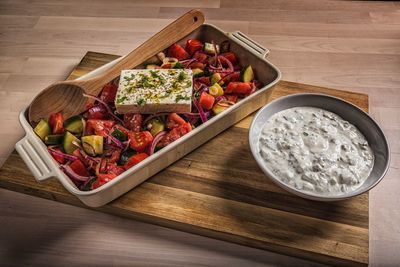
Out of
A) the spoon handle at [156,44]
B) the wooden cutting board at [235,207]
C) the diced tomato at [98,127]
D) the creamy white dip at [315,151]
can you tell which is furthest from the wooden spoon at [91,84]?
the creamy white dip at [315,151]

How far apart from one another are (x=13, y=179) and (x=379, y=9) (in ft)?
7.22

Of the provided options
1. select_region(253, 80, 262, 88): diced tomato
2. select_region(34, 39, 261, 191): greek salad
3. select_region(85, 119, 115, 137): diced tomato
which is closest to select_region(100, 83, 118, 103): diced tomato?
select_region(34, 39, 261, 191): greek salad

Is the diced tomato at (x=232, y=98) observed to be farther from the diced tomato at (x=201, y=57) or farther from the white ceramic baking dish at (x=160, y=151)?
the diced tomato at (x=201, y=57)

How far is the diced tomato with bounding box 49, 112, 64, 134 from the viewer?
1.46 m

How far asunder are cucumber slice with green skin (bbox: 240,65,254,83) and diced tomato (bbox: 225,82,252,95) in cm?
4

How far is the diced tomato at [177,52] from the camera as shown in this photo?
5.74 ft

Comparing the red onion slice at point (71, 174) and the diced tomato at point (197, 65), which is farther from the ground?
the diced tomato at point (197, 65)

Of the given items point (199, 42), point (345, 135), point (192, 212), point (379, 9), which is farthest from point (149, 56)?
point (379, 9)

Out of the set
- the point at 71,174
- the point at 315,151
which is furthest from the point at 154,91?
the point at 315,151

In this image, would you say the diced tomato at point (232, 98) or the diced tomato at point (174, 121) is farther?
the diced tomato at point (232, 98)

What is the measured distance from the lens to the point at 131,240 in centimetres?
140

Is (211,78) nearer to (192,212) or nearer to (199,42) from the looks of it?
(199,42)

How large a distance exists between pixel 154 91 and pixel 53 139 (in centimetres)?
38

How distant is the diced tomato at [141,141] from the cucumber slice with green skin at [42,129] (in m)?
0.29
